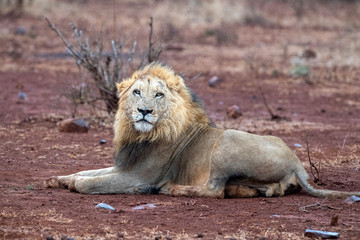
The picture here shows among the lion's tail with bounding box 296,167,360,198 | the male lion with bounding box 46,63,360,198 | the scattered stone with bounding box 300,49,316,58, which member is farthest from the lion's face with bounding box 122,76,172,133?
the scattered stone with bounding box 300,49,316,58

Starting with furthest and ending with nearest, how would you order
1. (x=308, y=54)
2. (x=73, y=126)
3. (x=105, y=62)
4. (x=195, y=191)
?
(x=308, y=54) < (x=105, y=62) < (x=73, y=126) < (x=195, y=191)

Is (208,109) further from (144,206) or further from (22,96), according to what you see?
(144,206)

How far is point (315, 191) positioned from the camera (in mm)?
6027

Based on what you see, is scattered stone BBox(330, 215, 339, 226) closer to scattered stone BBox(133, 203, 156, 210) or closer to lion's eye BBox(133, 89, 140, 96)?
scattered stone BBox(133, 203, 156, 210)

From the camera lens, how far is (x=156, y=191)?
6.42 meters

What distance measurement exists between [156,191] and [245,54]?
13.1m

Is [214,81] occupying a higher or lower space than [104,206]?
higher

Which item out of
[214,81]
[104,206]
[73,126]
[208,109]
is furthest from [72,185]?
[214,81]

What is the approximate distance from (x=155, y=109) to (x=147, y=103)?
9 centimetres

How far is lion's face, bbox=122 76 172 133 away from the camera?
6.36 meters

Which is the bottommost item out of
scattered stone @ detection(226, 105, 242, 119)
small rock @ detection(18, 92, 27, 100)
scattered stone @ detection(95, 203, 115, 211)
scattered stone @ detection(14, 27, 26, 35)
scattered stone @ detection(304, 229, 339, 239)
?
scattered stone @ detection(95, 203, 115, 211)

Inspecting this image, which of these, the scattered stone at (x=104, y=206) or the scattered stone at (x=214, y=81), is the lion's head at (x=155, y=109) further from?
the scattered stone at (x=214, y=81)

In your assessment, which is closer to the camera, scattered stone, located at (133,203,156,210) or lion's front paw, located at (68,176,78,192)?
scattered stone, located at (133,203,156,210)

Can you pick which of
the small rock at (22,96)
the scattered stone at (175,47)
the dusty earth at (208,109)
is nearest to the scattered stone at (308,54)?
the dusty earth at (208,109)
